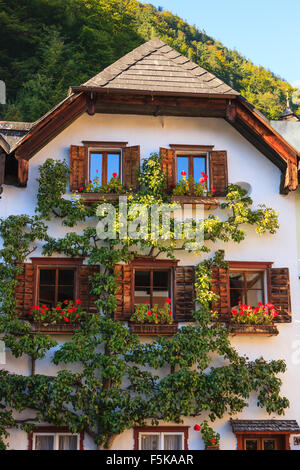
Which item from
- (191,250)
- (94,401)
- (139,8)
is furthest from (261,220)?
(139,8)

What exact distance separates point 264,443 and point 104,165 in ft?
20.8

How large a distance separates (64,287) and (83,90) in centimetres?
387

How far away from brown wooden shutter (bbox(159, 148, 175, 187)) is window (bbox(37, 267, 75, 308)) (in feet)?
8.83

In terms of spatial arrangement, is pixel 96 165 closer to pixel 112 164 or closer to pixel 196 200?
pixel 112 164

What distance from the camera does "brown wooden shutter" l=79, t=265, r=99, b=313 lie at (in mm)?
13560

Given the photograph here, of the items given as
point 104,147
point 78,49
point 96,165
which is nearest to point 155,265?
point 96,165

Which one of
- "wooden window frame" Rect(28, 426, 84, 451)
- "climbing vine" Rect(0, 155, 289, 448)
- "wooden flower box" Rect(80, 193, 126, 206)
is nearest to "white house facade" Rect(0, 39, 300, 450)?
"wooden window frame" Rect(28, 426, 84, 451)

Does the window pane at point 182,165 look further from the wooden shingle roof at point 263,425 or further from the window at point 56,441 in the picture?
the window at point 56,441

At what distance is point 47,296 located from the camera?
13.8 meters

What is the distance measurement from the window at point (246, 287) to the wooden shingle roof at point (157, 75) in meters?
3.67

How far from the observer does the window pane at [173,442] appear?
13250mm

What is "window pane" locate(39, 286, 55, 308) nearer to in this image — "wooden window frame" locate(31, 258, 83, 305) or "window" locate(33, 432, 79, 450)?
"wooden window frame" locate(31, 258, 83, 305)

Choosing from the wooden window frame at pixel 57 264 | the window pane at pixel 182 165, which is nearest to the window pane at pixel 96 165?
the window pane at pixel 182 165
